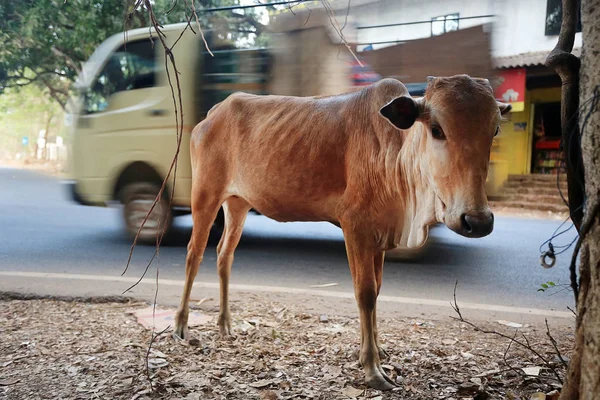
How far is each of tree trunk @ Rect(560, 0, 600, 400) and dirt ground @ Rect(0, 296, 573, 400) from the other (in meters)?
0.70

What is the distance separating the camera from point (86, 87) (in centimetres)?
654

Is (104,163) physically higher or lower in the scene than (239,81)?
lower

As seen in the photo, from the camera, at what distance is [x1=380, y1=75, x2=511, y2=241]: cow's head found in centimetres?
214

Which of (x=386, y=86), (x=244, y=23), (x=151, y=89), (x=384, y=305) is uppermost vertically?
(x=244, y=23)

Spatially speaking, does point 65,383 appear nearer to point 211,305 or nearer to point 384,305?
point 211,305

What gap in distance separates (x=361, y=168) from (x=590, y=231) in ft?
4.07

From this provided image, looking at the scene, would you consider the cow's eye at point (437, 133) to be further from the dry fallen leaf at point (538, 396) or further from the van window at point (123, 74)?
the van window at point (123, 74)

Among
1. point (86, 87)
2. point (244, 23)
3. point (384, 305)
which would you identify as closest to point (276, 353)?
point (384, 305)

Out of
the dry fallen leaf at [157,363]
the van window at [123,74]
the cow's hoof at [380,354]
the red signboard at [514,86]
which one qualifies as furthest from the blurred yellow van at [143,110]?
the red signboard at [514,86]

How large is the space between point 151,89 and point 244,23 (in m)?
1.45

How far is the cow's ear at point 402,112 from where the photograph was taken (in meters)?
2.35

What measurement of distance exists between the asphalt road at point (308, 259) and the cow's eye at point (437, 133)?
2674mm

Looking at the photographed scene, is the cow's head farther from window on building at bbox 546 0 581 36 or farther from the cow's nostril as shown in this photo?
window on building at bbox 546 0 581 36

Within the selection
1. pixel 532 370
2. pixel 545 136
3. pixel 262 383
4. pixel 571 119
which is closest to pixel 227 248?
pixel 262 383
